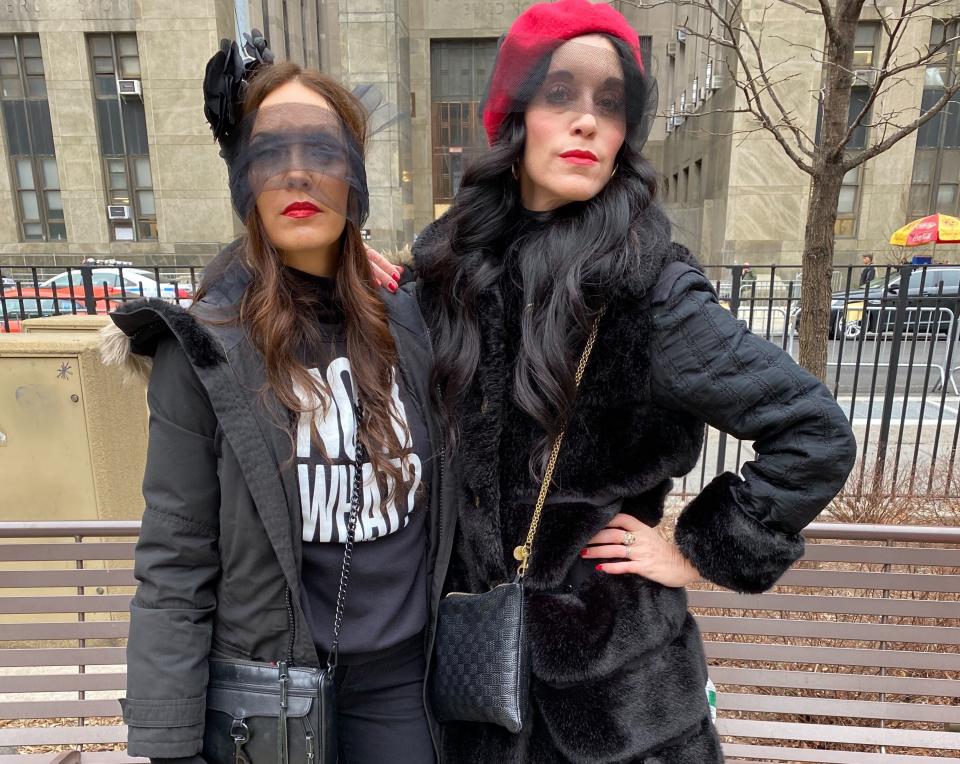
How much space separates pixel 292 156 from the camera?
1.39m

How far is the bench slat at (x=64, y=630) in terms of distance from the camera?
88.8 inches

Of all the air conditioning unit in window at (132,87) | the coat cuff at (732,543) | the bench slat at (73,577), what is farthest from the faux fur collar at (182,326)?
the air conditioning unit in window at (132,87)

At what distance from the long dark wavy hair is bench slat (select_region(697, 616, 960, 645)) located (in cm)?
139

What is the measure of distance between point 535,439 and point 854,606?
1.61 meters

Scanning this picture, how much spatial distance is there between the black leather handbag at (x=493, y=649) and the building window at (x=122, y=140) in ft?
91.6

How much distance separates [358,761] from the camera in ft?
5.15

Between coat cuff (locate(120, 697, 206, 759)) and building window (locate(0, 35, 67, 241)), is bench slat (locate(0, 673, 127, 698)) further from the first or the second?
building window (locate(0, 35, 67, 241))

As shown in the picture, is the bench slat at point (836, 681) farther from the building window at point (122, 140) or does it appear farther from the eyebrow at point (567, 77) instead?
the building window at point (122, 140)

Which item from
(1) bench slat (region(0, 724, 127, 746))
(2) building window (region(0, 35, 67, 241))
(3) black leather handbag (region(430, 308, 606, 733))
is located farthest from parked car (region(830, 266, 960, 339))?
(2) building window (region(0, 35, 67, 241))

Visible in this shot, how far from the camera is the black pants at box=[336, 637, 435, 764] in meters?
1.55

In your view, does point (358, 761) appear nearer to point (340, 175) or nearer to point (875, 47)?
point (340, 175)

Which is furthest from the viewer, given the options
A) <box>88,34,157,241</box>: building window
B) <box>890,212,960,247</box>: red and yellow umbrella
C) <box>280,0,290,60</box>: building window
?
<box>88,34,157,241</box>: building window

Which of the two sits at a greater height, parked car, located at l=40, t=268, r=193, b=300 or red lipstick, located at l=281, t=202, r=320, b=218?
red lipstick, located at l=281, t=202, r=320, b=218

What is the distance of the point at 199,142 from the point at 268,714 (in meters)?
26.1
